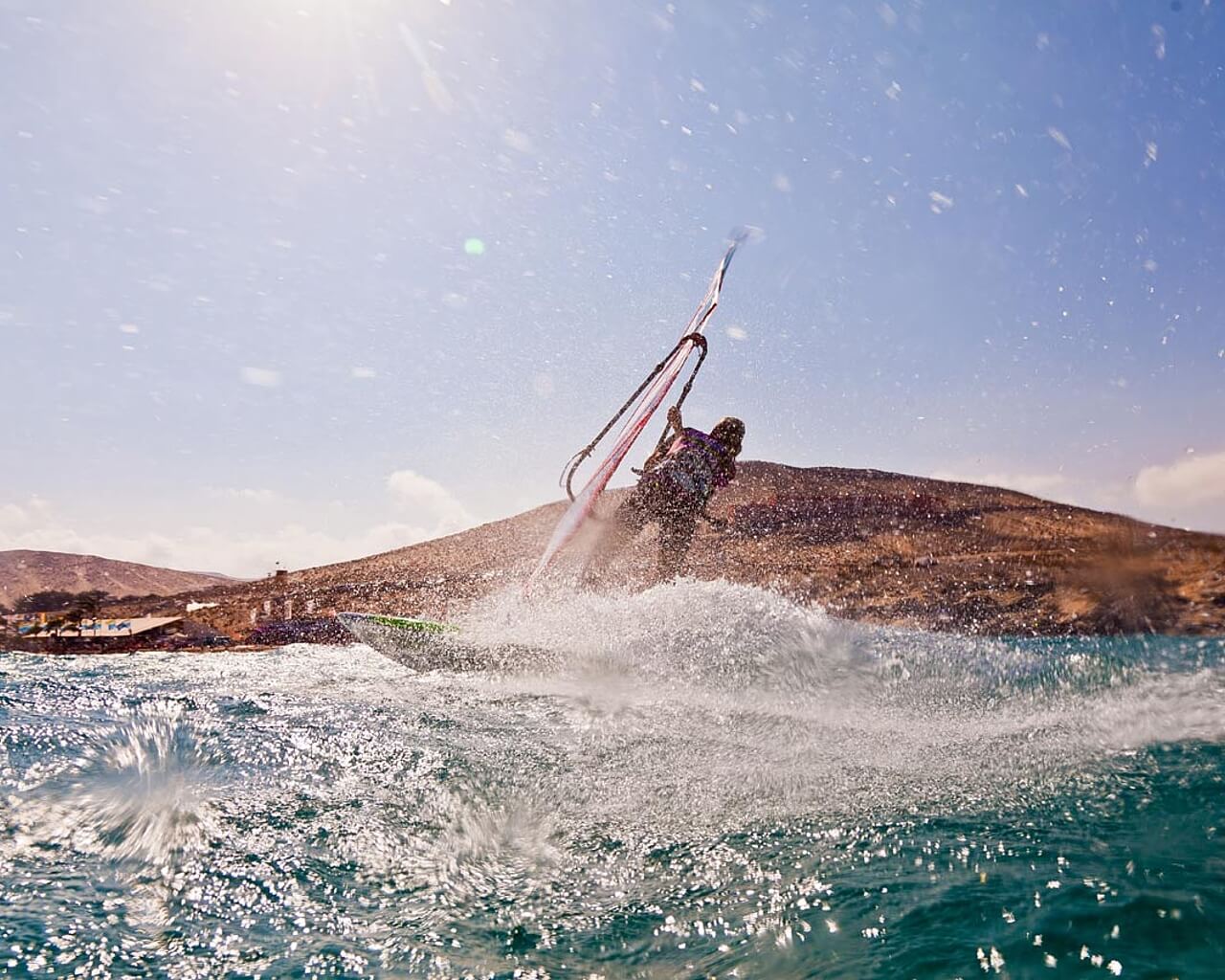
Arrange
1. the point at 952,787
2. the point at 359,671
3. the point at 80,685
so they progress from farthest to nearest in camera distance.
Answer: the point at 359,671, the point at 80,685, the point at 952,787

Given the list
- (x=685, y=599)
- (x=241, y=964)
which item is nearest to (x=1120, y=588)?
(x=685, y=599)

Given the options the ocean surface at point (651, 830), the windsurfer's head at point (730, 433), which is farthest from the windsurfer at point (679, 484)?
the ocean surface at point (651, 830)

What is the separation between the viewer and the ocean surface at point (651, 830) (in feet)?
8.00

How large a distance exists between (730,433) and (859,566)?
914 inches

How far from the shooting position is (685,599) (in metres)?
8.49

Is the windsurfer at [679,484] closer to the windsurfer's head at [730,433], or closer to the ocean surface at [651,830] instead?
the windsurfer's head at [730,433]

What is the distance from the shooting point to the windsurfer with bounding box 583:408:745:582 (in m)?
10.5

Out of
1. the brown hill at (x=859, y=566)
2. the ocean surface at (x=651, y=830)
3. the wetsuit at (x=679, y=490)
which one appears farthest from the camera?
the brown hill at (x=859, y=566)

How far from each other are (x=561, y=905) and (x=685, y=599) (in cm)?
581

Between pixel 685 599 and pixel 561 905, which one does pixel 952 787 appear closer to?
pixel 561 905

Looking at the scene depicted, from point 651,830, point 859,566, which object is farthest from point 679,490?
point 859,566

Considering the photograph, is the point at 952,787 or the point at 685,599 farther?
the point at 685,599

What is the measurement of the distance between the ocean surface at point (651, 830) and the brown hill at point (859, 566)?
207 inches

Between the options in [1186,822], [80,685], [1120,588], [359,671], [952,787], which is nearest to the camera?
[1186,822]
